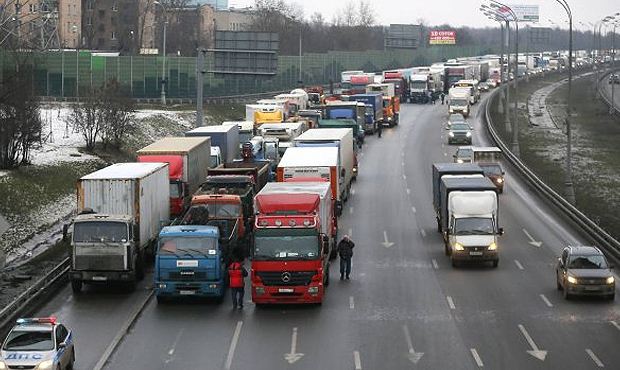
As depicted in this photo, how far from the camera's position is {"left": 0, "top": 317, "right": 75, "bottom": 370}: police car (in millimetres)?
23094

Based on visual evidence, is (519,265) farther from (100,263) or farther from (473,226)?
(100,263)

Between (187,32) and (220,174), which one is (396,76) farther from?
(220,174)

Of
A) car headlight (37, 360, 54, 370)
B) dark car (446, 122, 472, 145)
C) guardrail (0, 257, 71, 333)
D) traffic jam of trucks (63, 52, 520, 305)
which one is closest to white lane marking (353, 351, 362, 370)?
traffic jam of trucks (63, 52, 520, 305)

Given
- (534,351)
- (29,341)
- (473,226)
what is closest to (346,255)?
(473,226)

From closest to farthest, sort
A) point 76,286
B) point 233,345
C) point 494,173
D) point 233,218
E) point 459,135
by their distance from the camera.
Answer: point 233,345 → point 76,286 → point 233,218 → point 494,173 → point 459,135

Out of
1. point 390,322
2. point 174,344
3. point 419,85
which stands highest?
point 419,85

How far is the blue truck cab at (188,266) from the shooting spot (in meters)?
31.9

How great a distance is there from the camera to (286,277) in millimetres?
31375

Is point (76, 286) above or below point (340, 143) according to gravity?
below

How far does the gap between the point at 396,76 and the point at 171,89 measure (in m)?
33.1

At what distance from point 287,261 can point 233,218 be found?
831 centimetres

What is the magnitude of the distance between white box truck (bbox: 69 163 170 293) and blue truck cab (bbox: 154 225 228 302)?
5.88 feet

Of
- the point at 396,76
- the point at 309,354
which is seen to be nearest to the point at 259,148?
the point at 309,354

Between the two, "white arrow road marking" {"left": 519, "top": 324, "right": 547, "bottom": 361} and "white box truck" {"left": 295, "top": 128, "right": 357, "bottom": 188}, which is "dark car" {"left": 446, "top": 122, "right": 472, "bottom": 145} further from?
"white arrow road marking" {"left": 519, "top": 324, "right": 547, "bottom": 361}
